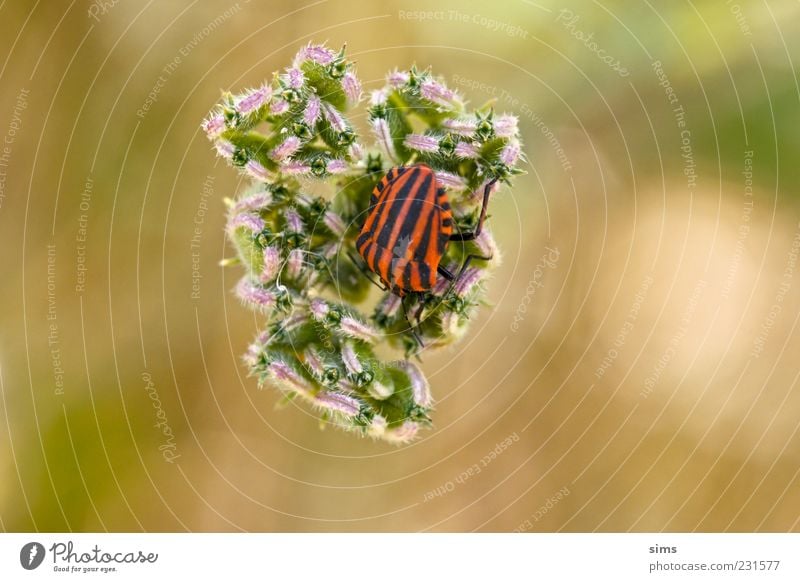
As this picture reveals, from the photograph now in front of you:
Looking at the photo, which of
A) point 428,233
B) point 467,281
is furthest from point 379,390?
point 428,233

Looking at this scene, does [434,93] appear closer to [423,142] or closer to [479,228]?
[423,142]

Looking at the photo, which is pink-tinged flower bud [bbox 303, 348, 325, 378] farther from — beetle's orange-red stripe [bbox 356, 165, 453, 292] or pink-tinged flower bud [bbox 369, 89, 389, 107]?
pink-tinged flower bud [bbox 369, 89, 389, 107]

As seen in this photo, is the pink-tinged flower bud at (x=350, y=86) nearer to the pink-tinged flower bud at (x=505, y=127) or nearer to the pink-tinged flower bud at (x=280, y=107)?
the pink-tinged flower bud at (x=280, y=107)

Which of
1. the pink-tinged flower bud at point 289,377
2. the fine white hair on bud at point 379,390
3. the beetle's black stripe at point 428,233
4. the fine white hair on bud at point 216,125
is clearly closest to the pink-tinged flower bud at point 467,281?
the beetle's black stripe at point 428,233

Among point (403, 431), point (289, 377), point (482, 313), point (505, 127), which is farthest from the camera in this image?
point (482, 313)

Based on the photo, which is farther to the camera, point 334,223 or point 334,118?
point 334,223

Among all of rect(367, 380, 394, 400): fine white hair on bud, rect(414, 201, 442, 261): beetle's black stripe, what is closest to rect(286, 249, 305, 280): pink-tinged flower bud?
rect(414, 201, 442, 261): beetle's black stripe
